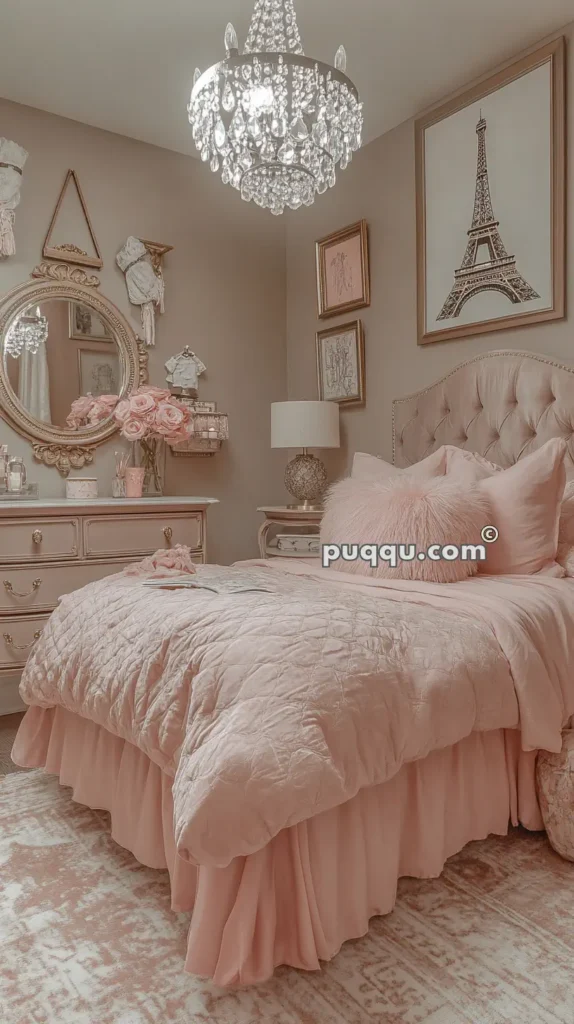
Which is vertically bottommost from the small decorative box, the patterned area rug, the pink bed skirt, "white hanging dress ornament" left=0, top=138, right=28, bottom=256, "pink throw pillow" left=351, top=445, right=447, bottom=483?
the patterned area rug

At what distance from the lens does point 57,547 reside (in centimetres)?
292

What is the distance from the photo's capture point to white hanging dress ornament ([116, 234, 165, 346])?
360cm

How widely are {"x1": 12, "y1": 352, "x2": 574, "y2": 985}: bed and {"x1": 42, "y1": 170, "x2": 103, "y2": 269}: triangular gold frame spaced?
1973 millimetres

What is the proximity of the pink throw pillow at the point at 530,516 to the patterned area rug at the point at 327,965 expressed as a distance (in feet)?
2.77

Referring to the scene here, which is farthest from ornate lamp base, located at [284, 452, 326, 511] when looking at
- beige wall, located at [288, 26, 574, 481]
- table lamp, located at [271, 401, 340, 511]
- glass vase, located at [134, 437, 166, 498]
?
glass vase, located at [134, 437, 166, 498]

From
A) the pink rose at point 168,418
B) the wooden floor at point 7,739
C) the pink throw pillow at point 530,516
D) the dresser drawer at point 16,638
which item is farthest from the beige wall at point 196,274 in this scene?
the pink throw pillow at point 530,516

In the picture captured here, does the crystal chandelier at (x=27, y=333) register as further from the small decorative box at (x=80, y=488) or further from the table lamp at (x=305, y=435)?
the table lamp at (x=305, y=435)

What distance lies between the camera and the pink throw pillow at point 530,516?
89.6 inches

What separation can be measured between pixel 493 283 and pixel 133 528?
1.94 m

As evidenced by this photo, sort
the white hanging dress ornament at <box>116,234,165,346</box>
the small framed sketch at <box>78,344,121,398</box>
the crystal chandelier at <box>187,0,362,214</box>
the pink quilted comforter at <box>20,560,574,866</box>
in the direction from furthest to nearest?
the white hanging dress ornament at <box>116,234,165,346</box>, the small framed sketch at <box>78,344,121,398</box>, the crystal chandelier at <box>187,0,362,214</box>, the pink quilted comforter at <box>20,560,574,866</box>

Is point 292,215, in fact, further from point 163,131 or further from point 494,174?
point 494,174

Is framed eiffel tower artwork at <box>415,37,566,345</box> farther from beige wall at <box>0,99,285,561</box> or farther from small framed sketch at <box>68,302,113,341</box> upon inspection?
small framed sketch at <box>68,302,113,341</box>

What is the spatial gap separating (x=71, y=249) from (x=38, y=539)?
1.54m

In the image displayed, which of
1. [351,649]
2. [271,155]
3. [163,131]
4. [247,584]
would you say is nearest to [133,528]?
[247,584]
